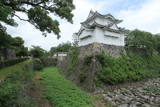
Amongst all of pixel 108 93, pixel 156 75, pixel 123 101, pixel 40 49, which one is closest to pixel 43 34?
pixel 108 93

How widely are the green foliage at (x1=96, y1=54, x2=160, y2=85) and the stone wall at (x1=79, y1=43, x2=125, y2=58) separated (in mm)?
780

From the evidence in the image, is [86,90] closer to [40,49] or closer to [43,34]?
[43,34]

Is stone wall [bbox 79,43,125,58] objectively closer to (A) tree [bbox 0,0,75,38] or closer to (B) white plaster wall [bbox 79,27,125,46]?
(B) white plaster wall [bbox 79,27,125,46]

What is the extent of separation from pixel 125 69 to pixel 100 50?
2894 millimetres

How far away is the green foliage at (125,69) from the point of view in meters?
10.2

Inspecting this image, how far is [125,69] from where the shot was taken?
11625 mm

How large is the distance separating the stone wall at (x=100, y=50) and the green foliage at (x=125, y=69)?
0.78 m

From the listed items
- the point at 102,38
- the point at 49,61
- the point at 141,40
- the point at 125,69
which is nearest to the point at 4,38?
the point at 102,38

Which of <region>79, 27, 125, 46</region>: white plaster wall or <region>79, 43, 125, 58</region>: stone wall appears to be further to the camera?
<region>79, 27, 125, 46</region>: white plaster wall

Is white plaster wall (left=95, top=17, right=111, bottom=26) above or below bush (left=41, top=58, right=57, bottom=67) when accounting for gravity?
above

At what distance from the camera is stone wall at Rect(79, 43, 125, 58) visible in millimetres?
12059

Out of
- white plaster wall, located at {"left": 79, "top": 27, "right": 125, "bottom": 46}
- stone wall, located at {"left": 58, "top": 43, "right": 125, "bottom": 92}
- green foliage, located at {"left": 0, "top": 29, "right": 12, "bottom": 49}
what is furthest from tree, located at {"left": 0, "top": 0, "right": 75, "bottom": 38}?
white plaster wall, located at {"left": 79, "top": 27, "right": 125, "bottom": 46}

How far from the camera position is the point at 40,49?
1097 inches

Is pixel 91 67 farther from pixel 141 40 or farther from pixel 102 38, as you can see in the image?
pixel 141 40
